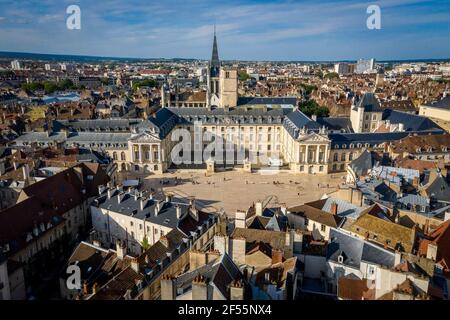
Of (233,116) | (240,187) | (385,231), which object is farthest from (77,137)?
(385,231)

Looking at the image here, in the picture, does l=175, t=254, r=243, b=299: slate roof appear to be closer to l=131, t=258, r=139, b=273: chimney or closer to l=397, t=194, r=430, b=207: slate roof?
l=131, t=258, r=139, b=273: chimney

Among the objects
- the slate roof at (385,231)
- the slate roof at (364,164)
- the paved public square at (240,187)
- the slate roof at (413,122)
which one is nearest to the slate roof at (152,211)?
the paved public square at (240,187)

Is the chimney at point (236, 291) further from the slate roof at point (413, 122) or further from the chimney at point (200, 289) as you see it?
the slate roof at point (413, 122)

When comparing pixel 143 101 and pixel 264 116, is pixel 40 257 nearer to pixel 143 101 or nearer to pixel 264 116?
pixel 264 116

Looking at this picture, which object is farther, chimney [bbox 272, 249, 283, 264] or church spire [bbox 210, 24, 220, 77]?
church spire [bbox 210, 24, 220, 77]

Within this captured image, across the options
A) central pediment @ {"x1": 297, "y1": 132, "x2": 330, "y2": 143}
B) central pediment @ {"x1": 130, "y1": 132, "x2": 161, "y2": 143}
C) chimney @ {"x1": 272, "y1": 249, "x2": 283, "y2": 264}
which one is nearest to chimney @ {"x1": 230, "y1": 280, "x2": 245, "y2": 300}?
chimney @ {"x1": 272, "y1": 249, "x2": 283, "y2": 264}

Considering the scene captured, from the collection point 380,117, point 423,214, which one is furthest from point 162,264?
point 380,117

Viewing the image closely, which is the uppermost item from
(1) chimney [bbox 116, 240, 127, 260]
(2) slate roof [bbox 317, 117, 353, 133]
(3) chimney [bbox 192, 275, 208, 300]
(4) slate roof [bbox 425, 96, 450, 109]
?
(4) slate roof [bbox 425, 96, 450, 109]
